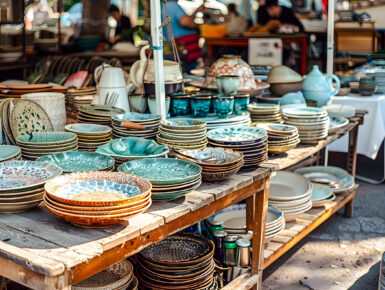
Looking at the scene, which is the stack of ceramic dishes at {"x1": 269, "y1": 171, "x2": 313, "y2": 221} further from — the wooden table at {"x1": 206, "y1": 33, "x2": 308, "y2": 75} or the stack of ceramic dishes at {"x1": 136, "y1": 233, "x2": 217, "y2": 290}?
the wooden table at {"x1": 206, "y1": 33, "x2": 308, "y2": 75}

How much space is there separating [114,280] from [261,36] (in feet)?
20.8

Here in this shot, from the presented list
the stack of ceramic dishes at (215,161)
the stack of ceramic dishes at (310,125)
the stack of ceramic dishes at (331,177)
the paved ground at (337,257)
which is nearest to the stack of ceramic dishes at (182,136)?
the stack of ceramic dishes at (215,161)

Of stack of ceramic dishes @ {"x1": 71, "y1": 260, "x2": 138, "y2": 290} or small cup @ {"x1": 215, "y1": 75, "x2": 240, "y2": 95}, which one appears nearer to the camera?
stack of ceramic dishes @ {"x1": 71, "y1": 260, "x2": 138, "y2": 290}

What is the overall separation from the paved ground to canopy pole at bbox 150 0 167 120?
1.24 metres

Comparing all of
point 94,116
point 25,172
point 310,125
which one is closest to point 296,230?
point 310,125

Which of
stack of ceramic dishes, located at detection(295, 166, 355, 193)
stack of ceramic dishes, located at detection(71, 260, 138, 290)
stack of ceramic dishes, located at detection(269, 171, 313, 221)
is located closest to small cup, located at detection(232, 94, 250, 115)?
stack of ceramic dishes, located at detection(269, 171, 313, 221)

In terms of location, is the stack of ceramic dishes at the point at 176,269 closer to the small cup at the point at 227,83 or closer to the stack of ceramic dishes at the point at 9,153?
the stack of ceramic dishes at the point at 9,153

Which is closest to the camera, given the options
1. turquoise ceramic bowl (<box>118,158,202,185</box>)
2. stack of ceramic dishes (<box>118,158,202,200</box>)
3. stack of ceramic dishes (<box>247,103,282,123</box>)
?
stack of ceramic dishes (<box>118,158,202,200</box>)

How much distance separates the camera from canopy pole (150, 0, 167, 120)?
2523mm

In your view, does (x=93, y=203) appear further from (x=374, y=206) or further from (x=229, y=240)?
(x=374, y=206)

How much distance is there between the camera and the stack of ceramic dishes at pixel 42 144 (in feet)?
7.27

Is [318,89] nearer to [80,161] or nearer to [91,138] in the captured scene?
[91,138]

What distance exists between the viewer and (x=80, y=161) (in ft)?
7.10

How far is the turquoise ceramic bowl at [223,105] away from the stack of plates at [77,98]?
2.62 ft
